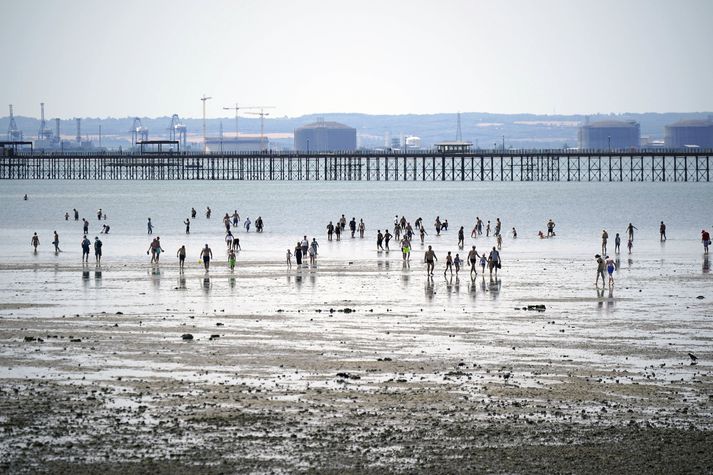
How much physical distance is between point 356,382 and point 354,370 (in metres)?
0.96

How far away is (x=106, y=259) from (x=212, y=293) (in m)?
14.0

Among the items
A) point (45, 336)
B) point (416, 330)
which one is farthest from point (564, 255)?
point (45, 336)

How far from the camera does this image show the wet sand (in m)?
15.0

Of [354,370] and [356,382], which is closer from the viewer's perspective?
[356,382]

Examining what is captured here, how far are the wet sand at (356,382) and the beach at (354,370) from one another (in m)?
0.05

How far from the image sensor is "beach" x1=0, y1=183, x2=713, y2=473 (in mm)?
15094

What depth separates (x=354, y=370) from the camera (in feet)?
64.9

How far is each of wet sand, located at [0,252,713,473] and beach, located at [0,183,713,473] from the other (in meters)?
0.05

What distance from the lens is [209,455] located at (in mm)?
14930

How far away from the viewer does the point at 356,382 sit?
741 inches

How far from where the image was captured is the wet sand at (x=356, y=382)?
1500cm

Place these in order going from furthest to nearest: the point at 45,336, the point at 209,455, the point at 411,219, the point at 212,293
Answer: the point at 411,219 → the point at 212,293 → the point at 45,336 → the point at 209,455

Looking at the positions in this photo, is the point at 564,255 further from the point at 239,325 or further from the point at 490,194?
the point at 490,194

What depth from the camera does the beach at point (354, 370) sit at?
15.1 meters
